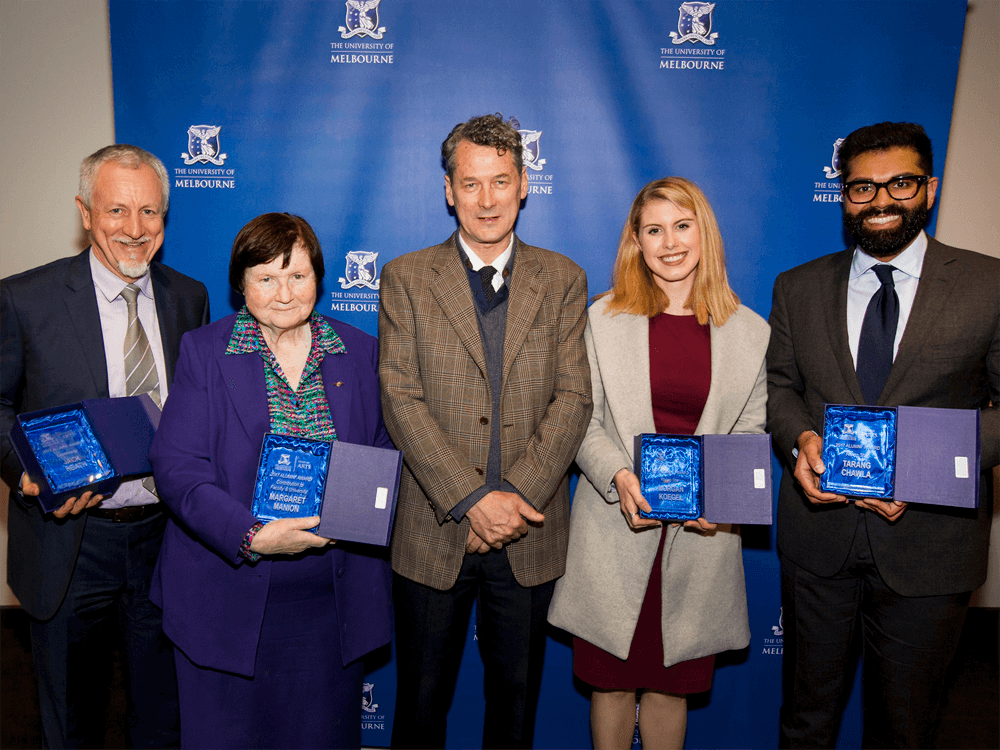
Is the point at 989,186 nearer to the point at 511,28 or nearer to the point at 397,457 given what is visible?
the point at 511,28

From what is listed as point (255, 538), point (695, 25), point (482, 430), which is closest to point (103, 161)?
point (255, 538)

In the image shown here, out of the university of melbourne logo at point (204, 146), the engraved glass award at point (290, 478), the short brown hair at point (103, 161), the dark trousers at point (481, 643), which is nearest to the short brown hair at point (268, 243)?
the engraved glass award at point (290, 478)

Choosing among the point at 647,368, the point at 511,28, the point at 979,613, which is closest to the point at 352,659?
the point at 647,368

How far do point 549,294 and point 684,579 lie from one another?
3.82ft

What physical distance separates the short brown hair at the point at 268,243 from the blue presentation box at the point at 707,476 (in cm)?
126

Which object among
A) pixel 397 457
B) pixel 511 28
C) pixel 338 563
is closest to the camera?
pixel 397 457

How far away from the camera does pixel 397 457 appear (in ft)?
6.08

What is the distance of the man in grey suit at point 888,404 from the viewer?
2139 millimetres

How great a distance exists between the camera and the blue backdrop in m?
2.88

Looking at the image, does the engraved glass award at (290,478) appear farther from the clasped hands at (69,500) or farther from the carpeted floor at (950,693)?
the carpeted floor at (950,693)

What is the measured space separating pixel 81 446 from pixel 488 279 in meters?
1.46

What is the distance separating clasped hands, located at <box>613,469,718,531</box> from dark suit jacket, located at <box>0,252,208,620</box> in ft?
6.10

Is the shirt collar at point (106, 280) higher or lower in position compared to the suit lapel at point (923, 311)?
higher

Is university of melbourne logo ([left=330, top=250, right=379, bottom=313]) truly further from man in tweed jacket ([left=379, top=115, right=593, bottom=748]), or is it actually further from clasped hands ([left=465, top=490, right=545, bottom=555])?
clasped hands ([left=465, top=490, right=545, bottom=555])
